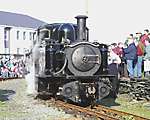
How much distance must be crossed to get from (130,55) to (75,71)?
318cm

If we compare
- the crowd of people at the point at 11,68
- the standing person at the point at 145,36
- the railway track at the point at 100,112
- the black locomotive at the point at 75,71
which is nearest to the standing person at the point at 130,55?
the standing person at the point at 145,36

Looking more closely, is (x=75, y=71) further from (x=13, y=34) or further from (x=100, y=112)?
(x=13, y=34)

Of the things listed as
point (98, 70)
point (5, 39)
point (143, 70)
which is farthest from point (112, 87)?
point (5, 39)

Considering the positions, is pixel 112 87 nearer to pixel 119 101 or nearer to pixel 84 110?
pixel 119 101

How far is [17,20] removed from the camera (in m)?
71.3

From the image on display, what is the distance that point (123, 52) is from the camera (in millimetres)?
17062

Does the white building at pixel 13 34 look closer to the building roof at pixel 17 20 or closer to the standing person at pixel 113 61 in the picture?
the building roof at pixel 17 20

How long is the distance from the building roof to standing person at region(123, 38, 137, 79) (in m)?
51.0

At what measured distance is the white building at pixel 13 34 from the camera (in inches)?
2516

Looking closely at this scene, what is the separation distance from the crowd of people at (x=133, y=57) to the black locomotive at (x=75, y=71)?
Answer: 74.3 inches

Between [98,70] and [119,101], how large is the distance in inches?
78.7

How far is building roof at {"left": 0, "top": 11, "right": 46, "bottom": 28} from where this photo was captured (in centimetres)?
6788

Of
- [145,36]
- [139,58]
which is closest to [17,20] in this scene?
[139,58]

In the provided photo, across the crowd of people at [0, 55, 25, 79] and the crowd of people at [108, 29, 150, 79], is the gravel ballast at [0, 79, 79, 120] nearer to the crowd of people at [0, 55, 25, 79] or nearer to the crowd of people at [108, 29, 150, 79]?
Result: the crowd of people at [108, 29, 150, 79]
